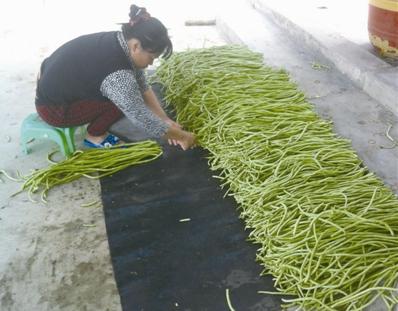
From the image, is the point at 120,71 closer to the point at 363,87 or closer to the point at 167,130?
the point at 167,130

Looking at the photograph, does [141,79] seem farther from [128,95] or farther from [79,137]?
[79,137]

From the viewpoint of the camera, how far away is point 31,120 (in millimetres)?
3291

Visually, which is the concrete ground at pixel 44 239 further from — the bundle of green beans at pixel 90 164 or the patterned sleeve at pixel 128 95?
the patterned sleeve at pixel 128 95

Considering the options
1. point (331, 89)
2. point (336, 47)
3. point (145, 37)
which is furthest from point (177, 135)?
point (336, 47)

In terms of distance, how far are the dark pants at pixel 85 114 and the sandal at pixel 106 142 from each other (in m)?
0.07

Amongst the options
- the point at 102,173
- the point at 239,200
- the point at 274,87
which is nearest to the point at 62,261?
the point at 102,173

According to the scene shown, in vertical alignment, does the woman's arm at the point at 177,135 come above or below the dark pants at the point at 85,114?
below

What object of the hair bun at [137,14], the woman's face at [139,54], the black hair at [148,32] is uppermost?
the hair bun at [137,14]

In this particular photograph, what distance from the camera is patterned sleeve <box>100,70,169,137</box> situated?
282 cm

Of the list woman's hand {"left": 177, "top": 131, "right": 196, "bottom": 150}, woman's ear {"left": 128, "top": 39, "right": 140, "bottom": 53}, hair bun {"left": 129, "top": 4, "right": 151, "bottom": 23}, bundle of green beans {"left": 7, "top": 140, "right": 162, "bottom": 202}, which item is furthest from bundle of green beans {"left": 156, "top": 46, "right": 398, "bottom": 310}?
hair bun {"left": 129, "top": 4, "right": 151, "bottom": 23}

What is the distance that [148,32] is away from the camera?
2629 millimetres

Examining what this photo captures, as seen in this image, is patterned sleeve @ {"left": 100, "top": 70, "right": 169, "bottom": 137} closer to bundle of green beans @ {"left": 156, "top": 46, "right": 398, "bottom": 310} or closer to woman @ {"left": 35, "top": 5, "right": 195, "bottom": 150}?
woman @ {"left": 35, "top": 5, "right": 195, "bottom": 150}

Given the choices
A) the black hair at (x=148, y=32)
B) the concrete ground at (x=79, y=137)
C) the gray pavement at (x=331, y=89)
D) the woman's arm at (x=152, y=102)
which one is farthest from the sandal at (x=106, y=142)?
the gray pavement at (x=331, y=89)

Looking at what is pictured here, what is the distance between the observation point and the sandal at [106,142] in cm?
329
